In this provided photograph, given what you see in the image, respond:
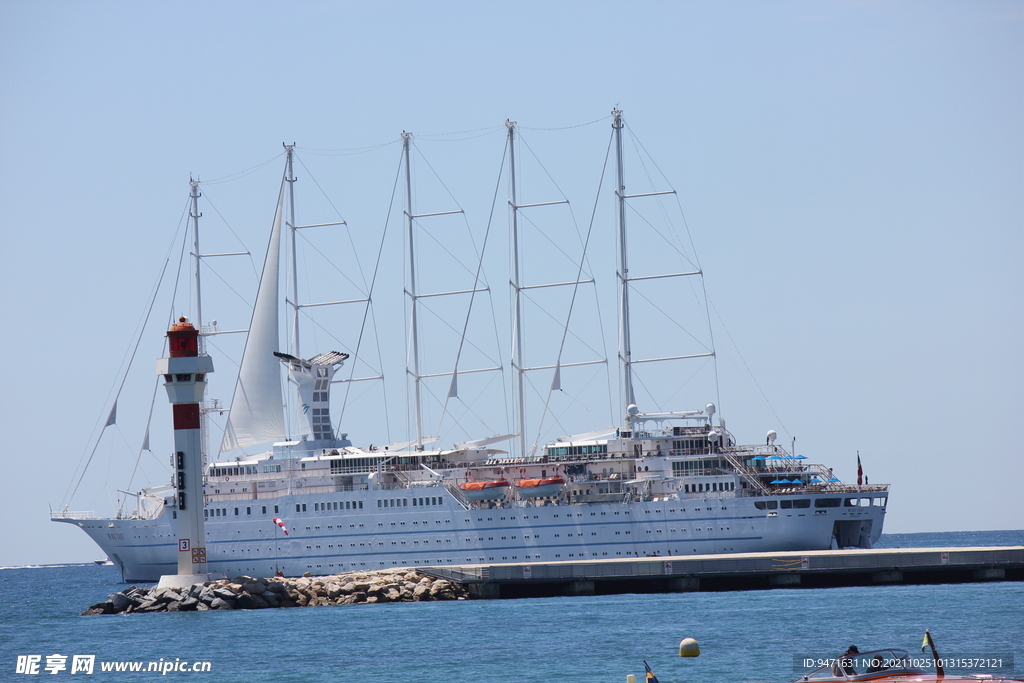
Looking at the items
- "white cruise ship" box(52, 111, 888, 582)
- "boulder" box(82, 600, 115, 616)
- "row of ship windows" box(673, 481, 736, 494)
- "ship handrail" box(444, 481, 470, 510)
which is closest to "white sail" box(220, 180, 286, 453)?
"white cruise ship" box(52, 111, 888, 582)

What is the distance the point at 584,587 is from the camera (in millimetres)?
43500

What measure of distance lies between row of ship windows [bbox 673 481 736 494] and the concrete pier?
15.8 ft

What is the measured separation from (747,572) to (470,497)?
37.3 ft

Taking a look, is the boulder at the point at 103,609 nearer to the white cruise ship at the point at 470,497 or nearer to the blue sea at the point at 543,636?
the blue sea at the point at 543,636

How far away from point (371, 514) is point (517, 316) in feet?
28.6

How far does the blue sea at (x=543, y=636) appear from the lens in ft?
97.9

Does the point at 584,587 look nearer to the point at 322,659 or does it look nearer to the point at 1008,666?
the point at 322,659

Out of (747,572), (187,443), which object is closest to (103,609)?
(187,443)

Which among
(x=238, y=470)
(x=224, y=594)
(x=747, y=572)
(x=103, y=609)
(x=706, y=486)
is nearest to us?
(x=747, y=572)

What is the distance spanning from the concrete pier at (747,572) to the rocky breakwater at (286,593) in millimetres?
1200

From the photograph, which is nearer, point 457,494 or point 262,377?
point 457,494

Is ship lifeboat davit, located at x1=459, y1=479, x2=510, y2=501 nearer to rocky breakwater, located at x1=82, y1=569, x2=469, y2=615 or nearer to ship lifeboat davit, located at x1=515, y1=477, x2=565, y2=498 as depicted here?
ship lifeboat davit, located at x1=515, y1=477, x2=565, y2=498

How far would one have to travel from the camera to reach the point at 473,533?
50.2 meters

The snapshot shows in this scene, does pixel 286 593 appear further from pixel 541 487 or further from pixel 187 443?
pixel 541 487
